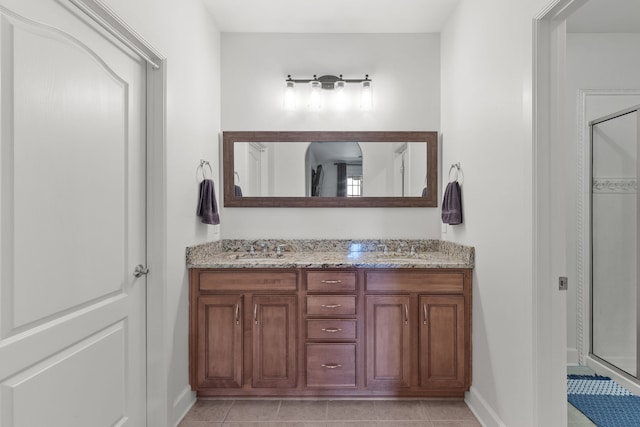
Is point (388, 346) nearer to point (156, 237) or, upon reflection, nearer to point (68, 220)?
point (156, 237)

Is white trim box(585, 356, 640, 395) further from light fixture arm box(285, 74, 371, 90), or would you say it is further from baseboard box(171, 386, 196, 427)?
baseboard box(171, 386, 196, 427)

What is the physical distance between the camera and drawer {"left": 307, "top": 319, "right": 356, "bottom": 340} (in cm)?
244

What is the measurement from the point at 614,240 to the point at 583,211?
0.92 ft

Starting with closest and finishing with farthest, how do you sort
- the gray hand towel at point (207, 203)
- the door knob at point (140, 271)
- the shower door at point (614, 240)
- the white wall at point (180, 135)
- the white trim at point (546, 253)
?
the white trim at point (546, 253)
the door knob at point (140, 271)
the white wall at point (180, 135)
the gray hand towel at point (207, 203)
the shower door at point (614, 240)

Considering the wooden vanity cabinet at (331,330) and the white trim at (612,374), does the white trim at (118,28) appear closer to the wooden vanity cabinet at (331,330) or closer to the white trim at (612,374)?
the wooden vanity cabinet at (331,330)

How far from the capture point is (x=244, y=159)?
3.04m

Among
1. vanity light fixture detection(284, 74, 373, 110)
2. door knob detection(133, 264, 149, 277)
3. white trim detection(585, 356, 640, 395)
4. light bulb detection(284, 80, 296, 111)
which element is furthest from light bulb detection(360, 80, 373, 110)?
white trim detection(585, 356, 640, 395)

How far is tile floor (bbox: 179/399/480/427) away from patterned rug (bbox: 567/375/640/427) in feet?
2.15

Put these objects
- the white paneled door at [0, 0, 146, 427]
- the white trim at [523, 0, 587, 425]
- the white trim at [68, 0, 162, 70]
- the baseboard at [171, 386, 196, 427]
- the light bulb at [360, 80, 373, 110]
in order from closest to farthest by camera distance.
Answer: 1. the white paneled door at [0, 0, 146, 427]
2. the white trim at [68, 0, 162, 70]
3. the white trim at [523, 0, 587, 425]
4. the baseboard at [171, 386, 196, 427]
5. the light bulb at [360, 80, 373, 110]

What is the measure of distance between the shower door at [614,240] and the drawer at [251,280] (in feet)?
7.41

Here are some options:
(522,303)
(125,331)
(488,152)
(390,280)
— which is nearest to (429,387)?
(390,280)

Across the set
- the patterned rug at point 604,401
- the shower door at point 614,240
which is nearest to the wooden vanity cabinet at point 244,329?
the patterned rug at point 604,401

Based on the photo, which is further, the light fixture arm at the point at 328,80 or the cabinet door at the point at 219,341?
the light fixture arm at the point at 328,80

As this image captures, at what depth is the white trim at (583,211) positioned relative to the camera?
2887 millimetres
